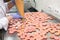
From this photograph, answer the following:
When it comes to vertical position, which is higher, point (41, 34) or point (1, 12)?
point (1, 12)

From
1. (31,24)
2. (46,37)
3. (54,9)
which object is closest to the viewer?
(46,37)

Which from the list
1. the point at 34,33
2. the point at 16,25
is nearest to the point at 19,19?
the point at 16,25

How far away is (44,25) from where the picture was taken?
128 cm

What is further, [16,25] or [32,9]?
[32,9]

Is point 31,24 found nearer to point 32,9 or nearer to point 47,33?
point 47,33

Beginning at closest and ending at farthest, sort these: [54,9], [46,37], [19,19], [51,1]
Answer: [46,37] < [19,19] < [54,9] < [51,1]

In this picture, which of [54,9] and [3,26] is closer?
[3,26]

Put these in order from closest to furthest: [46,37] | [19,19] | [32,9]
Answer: [46,37], [19,19], [32,9]

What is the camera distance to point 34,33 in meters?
1.09

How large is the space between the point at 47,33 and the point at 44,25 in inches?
7.4

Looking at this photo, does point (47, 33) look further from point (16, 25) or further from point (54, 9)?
point (54, 9)

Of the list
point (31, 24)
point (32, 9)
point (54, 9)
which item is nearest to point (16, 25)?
point (31, 24)

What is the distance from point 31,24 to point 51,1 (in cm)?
72

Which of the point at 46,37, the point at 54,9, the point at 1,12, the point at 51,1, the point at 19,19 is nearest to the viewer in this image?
the point at 46,37
